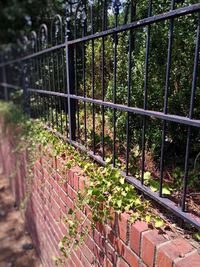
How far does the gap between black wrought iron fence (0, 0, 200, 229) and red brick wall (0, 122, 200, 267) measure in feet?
0.49

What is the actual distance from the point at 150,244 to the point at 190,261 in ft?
0.61

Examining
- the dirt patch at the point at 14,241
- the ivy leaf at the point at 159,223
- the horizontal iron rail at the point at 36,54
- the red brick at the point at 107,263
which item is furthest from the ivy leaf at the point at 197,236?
the dirt patch at the point at 14,241

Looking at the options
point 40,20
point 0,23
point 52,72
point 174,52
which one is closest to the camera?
point 174,52

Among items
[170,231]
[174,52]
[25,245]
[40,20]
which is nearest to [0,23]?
[40,20]

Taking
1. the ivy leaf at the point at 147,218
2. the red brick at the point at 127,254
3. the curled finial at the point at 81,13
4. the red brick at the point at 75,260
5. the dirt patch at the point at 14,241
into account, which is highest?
the curled finial at the point at 81,13

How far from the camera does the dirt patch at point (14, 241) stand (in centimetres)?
329

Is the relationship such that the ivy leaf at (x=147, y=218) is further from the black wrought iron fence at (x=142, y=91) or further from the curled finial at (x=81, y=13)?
the curled finial at (x=81, y=13)

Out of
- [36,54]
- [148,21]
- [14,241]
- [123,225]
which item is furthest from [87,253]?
[36,54]

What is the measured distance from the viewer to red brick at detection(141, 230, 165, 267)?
47.1 inches

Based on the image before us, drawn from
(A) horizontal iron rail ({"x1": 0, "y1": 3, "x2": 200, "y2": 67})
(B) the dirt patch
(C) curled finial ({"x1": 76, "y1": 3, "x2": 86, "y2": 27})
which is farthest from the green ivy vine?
(B) the dirt patch

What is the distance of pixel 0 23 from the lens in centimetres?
701

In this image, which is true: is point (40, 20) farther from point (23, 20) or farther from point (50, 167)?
point (50, 167)

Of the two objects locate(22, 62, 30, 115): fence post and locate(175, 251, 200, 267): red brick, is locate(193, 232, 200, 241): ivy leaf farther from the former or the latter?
locate(22, 62, 30, 115): fence post

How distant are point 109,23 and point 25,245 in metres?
2.85
